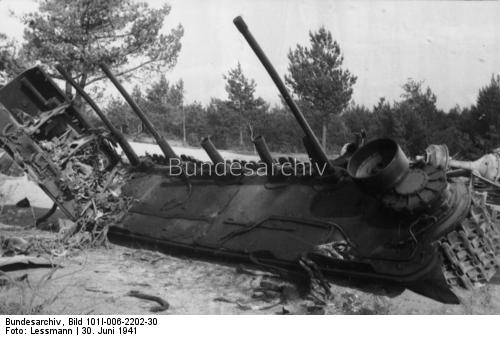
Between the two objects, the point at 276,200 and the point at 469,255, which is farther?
the point at 276,200

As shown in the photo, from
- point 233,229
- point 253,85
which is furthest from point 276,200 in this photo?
point 253,85

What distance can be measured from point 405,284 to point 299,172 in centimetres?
238

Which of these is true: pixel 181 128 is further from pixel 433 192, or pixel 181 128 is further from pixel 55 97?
pixel 433 192

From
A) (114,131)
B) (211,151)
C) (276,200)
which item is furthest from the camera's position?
(114,131)

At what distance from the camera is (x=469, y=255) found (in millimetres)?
5590

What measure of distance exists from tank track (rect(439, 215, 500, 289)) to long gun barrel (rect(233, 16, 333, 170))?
5.72ft

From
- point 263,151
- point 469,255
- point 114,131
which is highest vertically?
point 114,131

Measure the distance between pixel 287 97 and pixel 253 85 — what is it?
24695mm

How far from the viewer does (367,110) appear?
34375 millimetres

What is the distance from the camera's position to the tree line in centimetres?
1903

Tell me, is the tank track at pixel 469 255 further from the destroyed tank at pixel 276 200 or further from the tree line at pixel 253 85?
the tree line at pixel 253 85

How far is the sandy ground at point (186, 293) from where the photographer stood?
527 centimetres

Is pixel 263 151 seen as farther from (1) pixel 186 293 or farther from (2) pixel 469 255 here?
(2) pixel 469 255
